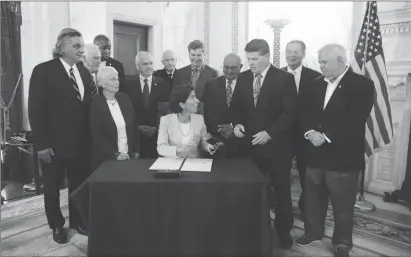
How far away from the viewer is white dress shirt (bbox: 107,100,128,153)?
3.00 meters

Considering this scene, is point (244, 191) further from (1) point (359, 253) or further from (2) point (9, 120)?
(2) point (9, 120)

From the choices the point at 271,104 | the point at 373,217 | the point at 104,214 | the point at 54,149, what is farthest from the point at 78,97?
the point at 373,217

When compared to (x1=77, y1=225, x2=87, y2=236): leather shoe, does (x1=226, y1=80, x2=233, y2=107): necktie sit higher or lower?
higher

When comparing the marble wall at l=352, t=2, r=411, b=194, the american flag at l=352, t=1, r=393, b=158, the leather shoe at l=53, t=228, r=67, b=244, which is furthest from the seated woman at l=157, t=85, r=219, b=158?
the marble wall at l=352, t=2, r=411, b=194

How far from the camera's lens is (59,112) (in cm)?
291

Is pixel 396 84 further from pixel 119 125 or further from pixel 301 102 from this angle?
pixel 119 125

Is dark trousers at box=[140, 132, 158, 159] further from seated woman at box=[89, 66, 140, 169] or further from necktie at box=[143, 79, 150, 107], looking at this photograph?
seated woman at box=[89, 66, 140, 169]

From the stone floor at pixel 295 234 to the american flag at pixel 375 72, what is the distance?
0.72 m

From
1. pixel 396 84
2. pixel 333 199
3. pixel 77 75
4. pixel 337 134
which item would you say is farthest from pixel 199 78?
pixel 396 84

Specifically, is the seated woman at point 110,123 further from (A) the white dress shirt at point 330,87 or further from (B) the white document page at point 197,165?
(A) the white dress shirt at point 330,87

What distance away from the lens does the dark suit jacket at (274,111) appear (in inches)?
110

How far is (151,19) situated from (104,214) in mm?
4383

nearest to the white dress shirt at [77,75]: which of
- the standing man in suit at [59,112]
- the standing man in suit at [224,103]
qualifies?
the standing man in suit at [59,112]

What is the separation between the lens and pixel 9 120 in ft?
15.4
